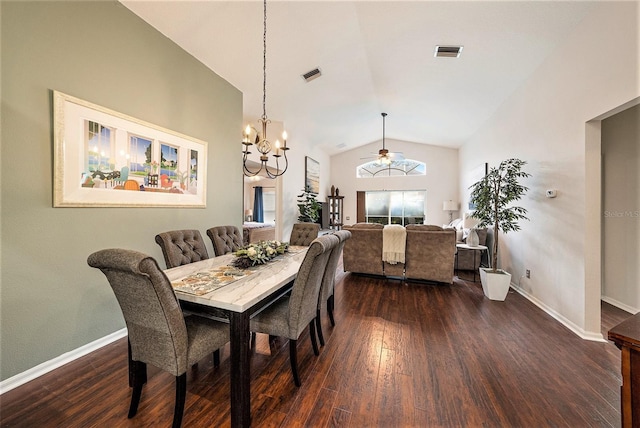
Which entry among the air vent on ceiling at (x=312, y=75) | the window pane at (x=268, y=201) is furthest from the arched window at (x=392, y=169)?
the air vent on ceiling at (x=312, y=75)

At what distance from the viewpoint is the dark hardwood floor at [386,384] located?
141 cm

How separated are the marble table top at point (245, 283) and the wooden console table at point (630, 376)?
1443mm

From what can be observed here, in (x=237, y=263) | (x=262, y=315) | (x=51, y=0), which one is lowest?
(x=262, y=315)

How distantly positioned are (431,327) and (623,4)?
3214 millimetres

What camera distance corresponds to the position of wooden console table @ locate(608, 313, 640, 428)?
Answer: 0.75 m

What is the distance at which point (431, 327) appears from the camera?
249 centimetres

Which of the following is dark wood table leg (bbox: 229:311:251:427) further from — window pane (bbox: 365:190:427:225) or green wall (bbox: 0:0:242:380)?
window pane (bbox: 365:190:427:225)

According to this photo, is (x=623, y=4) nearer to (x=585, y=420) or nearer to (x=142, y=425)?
(x=585, y=420)

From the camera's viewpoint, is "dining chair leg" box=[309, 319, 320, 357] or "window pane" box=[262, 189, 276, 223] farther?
"window pane" box=[262, 189, 276, 223]

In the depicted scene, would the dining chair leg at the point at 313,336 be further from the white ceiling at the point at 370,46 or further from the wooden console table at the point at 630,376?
the white ceiling at the point at 370,46

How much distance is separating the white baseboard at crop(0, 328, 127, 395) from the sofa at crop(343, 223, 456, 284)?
3155 mm

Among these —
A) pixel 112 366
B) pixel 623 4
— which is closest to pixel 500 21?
pixel 623 4

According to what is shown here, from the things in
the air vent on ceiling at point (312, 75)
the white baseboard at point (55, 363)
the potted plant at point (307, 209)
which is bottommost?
the white baseboard at point (55, 363)

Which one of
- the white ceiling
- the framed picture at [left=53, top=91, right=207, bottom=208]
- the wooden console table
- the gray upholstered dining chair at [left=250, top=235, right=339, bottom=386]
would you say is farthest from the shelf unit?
the wooden console table
